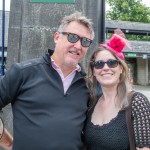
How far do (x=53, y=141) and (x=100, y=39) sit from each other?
207cm

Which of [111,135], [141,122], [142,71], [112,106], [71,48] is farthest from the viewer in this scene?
[142,71]

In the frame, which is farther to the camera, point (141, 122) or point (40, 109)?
point (40, 109)

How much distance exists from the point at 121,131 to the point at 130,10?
38229 mm

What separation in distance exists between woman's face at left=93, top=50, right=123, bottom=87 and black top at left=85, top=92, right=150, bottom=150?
25 centimetres

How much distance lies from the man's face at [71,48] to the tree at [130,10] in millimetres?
36863

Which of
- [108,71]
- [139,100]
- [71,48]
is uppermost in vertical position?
[71,48]

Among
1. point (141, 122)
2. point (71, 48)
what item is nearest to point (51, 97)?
point (71, 48)

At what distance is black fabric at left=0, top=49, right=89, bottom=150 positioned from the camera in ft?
8.31

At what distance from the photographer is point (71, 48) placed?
9.09ft

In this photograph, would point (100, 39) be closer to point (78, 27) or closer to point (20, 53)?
point (20, 53)

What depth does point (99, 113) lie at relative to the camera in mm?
2717

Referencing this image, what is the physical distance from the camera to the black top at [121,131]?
2391 millimetres

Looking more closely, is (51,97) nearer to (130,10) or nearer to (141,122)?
(141,122)

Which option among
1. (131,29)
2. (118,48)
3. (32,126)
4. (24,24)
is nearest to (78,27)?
(118,48)
